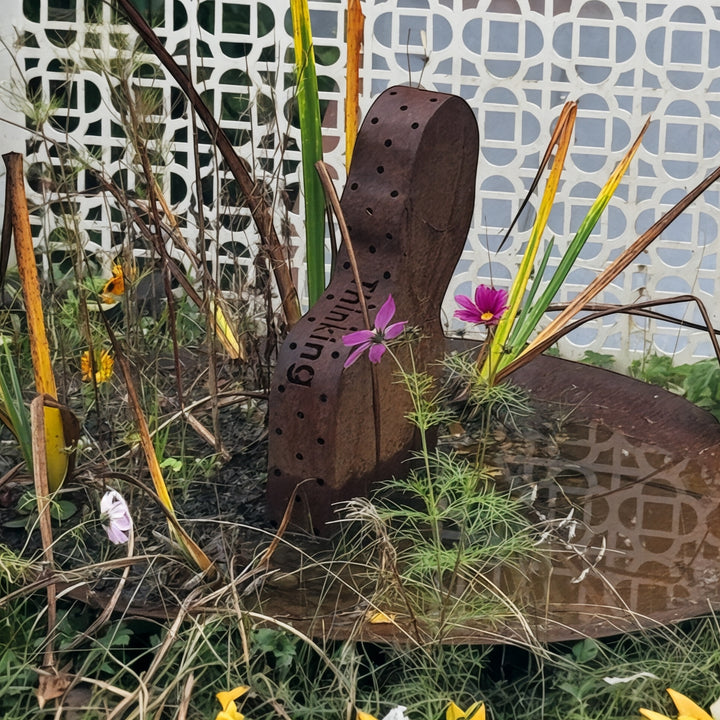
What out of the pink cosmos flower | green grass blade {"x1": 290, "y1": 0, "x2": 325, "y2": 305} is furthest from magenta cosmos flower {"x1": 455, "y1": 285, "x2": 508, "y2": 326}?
the pink cosmos flower

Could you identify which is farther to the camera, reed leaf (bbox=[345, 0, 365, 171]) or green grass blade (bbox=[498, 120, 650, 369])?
green grass blade (bbox=[498, 120, 650, 369])

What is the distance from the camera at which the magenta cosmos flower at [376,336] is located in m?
1.79

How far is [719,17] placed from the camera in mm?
3305

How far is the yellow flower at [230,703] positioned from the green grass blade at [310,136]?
796 mm

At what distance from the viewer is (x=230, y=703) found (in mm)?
1575

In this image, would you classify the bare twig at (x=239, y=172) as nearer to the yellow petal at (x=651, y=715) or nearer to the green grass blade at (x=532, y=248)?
the green grass blade at (x=532, y=248)

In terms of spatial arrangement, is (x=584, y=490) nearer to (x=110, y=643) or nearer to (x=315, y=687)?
(x=315, y=687)

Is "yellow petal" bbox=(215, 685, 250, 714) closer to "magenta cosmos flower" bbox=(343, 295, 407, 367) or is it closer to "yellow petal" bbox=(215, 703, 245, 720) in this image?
"yellow petal" bbox=(215, 703, 245, 720)

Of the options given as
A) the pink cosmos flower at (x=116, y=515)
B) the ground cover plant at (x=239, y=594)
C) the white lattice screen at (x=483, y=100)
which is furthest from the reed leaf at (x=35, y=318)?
the white lattice screen at (x=483, y=100)

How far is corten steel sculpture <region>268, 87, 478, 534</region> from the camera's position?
198 centimetres

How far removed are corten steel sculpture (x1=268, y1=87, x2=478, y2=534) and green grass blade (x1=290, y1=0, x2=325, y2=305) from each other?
100 mm

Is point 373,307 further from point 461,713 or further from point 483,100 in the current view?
point 483,100

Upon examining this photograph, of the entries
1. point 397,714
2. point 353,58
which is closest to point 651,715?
point 397,714

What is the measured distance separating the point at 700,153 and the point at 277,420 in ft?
5.72
